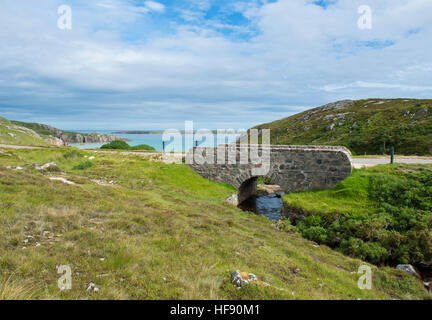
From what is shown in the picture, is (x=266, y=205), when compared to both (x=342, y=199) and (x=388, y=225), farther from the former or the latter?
(x=388, y=225)

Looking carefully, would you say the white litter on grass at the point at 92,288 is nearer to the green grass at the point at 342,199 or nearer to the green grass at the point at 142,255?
the green grass at the point at 142,255

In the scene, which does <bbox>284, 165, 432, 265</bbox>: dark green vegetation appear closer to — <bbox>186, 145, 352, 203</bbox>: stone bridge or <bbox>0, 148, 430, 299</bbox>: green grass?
<bbox>186, 145, 352, 203</bbox>: stone bridge

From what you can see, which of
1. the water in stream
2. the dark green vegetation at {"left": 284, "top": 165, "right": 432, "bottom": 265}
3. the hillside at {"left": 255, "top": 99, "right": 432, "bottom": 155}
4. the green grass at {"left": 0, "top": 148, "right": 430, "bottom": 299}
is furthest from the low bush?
the hillside at {"left": 255, "top": 99, "right": 432, "bottom": 155}

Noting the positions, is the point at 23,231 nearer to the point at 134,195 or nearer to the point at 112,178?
the point at 134,195


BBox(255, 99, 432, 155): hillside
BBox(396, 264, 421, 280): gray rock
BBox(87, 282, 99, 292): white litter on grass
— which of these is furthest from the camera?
BBox(255, 99, 432, 155): hillside

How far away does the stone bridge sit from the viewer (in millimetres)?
17109

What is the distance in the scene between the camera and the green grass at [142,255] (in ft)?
15.9

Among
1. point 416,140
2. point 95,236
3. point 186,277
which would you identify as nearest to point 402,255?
point 186,277

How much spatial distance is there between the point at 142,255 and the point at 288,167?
14.6 meters

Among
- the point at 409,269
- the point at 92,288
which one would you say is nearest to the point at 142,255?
the point at 92,288

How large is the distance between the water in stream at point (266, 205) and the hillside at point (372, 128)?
2403 cm

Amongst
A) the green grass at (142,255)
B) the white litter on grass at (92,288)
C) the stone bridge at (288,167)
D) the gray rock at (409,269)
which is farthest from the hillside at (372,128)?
the white litter on grass at (92,288)

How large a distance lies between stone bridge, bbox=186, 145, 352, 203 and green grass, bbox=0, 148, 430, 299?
7987mm
